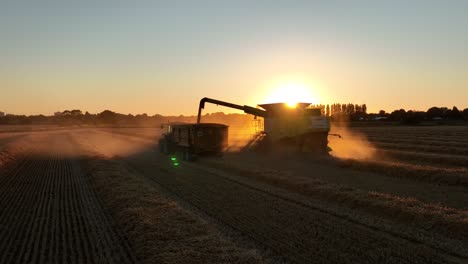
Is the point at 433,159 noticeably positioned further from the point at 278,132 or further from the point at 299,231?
the point at 299,231

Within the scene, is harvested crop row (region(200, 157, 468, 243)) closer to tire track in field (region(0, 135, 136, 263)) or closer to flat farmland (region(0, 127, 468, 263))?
flat farmland (region(0, 127, 468, 263))

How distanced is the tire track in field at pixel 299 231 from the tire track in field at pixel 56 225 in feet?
10.7

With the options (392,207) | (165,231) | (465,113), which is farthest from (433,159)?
(465,113)

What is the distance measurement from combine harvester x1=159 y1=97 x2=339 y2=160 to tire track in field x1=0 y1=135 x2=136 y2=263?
10016mm

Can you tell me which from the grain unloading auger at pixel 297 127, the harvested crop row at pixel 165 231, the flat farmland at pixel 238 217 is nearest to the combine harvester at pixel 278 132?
the grain unloading auger at pixel 297 127

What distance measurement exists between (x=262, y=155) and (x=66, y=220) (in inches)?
812

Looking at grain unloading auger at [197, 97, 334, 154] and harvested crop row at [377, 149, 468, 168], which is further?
grain unloading auger at [197, 97, 334, 154]

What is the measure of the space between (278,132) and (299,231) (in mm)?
20434

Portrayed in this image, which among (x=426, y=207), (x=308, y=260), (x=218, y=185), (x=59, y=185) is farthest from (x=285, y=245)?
(x=59, y=185)

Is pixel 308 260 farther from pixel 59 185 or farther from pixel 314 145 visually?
pixel 314 145

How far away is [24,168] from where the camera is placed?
1095 inches

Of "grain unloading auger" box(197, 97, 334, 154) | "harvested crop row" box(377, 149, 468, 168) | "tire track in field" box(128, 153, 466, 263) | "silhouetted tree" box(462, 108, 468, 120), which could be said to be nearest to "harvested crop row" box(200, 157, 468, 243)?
"tire track in field" box(128, 153, 466, 263)

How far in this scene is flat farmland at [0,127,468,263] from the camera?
9.87m

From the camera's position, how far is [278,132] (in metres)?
31.7
